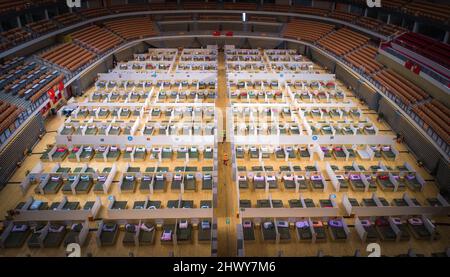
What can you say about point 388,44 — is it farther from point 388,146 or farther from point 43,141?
point 43,141

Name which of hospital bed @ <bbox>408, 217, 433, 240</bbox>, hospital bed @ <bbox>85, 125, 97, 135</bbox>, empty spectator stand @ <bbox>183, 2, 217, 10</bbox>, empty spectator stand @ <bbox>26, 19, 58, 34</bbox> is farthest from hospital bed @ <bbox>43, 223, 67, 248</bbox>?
empty spectator stand @ <bbox>183, 2, 217, 10</bbox>


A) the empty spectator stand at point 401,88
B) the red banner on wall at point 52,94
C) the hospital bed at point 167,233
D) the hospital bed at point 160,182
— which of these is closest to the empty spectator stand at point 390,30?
the empty spectator stand at point 401,88

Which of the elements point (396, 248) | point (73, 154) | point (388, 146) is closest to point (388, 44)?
point (388, 146)

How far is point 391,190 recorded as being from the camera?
13.6 metres

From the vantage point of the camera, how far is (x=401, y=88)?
62.2 feet

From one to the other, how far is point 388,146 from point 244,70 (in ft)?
44.2

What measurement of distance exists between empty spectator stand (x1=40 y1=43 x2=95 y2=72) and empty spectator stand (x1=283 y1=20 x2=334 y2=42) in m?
19.6

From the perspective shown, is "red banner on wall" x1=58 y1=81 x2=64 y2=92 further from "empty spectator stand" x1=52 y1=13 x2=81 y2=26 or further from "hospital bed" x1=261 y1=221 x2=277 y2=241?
"hospital bed" x1=261 y1=221 x2=277 y2=241

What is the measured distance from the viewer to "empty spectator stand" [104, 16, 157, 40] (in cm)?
3192

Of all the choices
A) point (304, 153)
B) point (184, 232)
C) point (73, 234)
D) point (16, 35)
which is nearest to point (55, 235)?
point (73, 234)

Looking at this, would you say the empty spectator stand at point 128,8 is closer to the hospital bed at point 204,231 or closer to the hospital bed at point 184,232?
the hospital bed at point 184,232

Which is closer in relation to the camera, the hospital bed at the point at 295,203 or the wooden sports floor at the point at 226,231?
the wooden sports floor at the point at 226,231

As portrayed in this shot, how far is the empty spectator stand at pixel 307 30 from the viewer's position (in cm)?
3183

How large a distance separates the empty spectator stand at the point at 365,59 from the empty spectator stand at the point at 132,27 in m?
19.8
